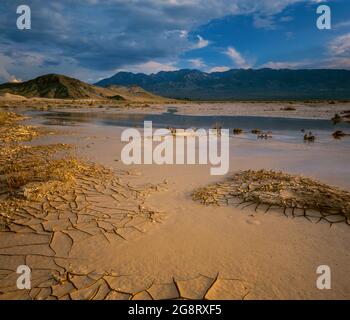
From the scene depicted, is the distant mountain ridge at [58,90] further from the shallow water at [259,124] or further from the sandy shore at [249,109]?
the shallow water at [259,124]

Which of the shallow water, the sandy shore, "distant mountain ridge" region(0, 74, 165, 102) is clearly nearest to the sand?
the shallow water

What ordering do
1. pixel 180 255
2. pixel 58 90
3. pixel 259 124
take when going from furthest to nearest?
pixel 58 90 < pixel 259 124 < pixel 180 255

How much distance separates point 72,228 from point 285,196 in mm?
3402

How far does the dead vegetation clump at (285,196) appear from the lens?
4.32m

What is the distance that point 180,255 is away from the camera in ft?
11.1

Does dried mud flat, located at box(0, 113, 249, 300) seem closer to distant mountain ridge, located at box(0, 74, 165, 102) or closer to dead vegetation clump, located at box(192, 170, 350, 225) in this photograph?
dead vegetation clump, located at box(192, 170, 350, 225)

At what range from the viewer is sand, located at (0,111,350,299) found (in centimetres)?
280

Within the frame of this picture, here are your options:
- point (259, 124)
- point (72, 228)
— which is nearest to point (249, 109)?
point (259, 124)

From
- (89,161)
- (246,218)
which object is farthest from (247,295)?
(89,161)

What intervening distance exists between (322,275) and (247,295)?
2.91 feet

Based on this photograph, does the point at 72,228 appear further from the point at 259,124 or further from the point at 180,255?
the point at 259,124

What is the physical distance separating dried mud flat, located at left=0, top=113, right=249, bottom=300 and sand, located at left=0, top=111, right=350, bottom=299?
12mm

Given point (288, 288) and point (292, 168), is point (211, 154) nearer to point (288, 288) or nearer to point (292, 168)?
point (292, 168)
